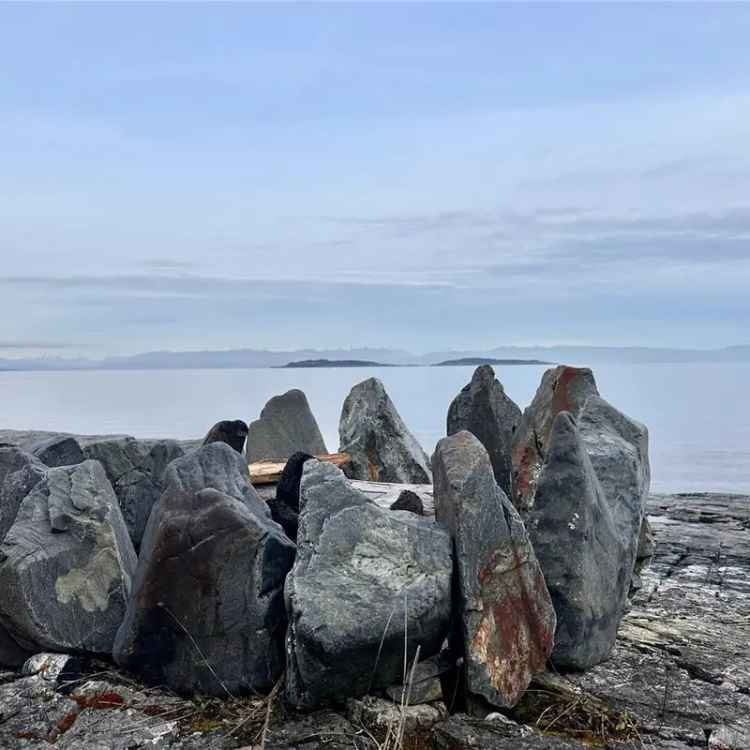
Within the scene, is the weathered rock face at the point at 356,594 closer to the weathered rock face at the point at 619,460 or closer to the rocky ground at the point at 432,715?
the rocky ground at the point at 432,715

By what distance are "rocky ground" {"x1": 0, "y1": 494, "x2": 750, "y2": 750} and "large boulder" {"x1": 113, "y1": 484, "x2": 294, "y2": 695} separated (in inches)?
5.8

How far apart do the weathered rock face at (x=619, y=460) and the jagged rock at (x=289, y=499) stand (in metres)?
2.11

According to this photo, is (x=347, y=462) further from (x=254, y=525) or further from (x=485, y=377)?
(x=254, y=525)

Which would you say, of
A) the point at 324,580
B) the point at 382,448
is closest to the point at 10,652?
the point at 324,580

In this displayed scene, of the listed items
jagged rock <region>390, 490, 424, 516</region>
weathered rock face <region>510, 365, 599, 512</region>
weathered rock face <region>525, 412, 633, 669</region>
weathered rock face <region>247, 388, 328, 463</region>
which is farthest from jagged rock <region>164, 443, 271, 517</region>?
weathered rock face <region>247, 388, 328, 463</region>

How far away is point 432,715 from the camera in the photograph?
4.81 m

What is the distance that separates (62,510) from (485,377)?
4.73 m

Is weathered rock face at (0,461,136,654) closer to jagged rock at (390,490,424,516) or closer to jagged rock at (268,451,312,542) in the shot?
jagged rock at (268,451,312,542)

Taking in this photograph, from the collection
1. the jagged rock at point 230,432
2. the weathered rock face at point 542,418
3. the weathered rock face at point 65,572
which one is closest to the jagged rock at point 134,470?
the jagged rock at point 230,432

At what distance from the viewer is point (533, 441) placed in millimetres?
8102

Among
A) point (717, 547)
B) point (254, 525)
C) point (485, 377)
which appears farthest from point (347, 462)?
point (254, 525)

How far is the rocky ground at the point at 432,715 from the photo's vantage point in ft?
15.2

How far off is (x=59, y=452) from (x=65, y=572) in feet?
7.28

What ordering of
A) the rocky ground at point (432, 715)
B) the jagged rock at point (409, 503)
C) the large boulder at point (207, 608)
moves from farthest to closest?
the jagged rock at point (409, 503) < the large boulder at point (207, 608) < the rocky ground at point (432, 715)
